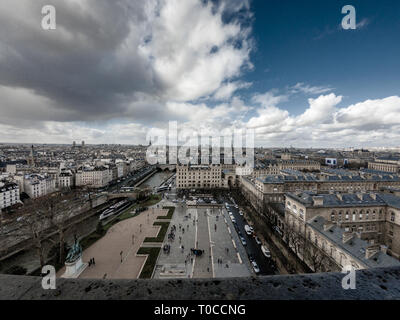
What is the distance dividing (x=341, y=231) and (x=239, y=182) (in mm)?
45909

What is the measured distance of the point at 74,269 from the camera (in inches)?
790

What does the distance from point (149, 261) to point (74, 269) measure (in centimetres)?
796

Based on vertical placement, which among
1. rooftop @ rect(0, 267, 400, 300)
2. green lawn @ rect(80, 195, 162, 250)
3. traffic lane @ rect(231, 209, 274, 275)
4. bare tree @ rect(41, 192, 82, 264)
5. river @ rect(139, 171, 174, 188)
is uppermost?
rooftop @ rect(0, 267, 400, 300)

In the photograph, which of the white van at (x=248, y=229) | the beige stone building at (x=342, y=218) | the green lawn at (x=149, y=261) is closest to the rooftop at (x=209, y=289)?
the green lawn at (x=149, y=261)

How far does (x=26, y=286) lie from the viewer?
7.81 feet

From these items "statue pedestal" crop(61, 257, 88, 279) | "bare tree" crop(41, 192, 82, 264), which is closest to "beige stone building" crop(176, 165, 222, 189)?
"bare tree" crop(41, 192, 82, 264)

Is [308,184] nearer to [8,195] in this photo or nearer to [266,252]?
[266,252]

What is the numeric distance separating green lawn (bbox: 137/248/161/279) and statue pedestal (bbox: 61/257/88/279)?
6.41m

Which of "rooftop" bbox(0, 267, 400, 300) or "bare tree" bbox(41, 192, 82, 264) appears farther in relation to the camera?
"bare tree" bbox(41, 192, 82, 264)

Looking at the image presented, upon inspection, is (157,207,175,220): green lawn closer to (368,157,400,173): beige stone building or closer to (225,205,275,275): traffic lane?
(225,205,275,275): traffic lane

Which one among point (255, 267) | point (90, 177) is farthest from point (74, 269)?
point (90, 177)

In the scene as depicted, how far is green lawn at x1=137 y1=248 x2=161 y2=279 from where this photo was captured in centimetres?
2009
